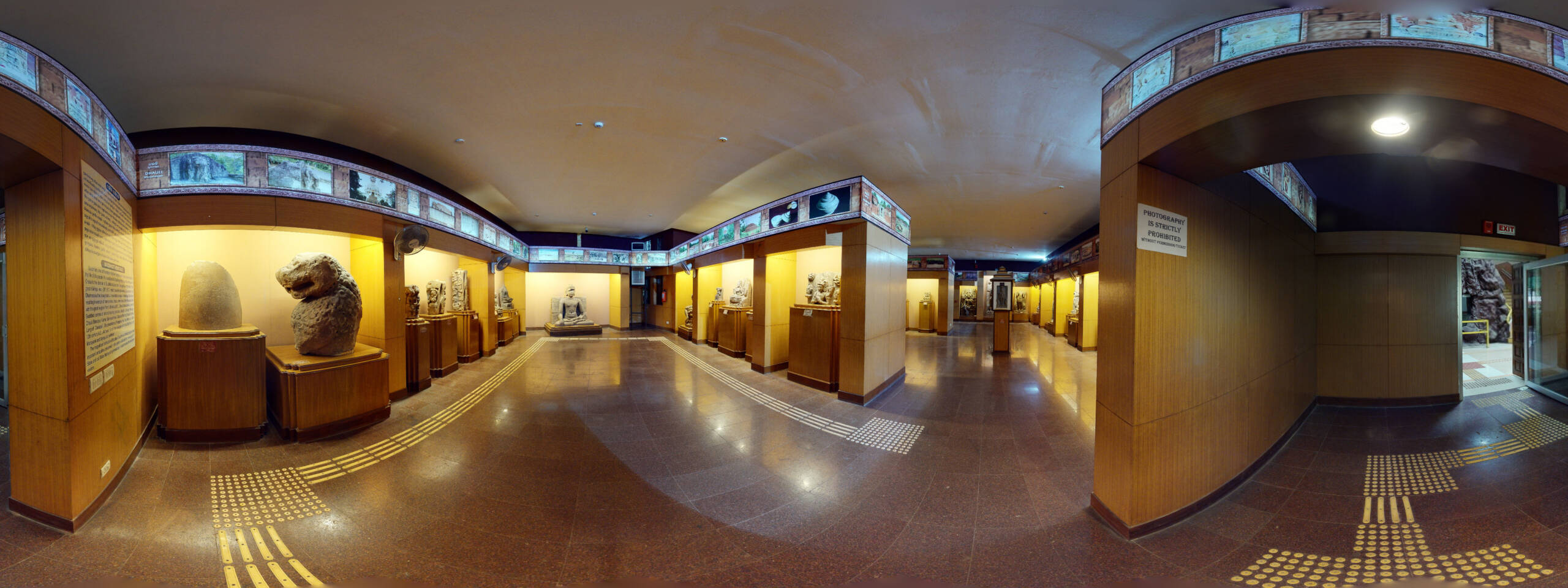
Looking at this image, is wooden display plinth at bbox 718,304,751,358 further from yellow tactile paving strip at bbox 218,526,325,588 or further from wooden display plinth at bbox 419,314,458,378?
yellow tactile paving strip at bbox 218,526,325,588

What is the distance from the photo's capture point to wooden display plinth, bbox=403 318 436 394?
6203mm

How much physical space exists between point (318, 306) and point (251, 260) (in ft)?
5.57

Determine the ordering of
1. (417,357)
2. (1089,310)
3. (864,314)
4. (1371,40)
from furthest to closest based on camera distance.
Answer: (1089,310)
(417,357)
(864,314)
(1371,40)

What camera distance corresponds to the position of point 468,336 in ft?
28.0

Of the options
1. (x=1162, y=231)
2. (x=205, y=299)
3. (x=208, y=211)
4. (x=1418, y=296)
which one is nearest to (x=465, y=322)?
(x=205, y=299)

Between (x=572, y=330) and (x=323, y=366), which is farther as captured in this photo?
(x=572, y=330)

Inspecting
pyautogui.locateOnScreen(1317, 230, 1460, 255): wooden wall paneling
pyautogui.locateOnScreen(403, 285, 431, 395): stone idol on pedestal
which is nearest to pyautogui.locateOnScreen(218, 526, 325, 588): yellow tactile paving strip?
pyautogui.locateOnScreen(403, 285, 431, 395): stone idol on pedestal

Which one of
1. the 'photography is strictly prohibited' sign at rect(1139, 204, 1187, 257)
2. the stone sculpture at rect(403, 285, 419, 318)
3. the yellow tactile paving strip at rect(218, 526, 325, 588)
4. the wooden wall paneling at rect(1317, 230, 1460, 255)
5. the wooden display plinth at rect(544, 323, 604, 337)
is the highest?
the wooden wall paneling at rect(1317, 230, 1460, 255)

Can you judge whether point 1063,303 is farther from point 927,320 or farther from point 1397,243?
point 1397,243

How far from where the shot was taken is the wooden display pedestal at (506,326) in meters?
10.7

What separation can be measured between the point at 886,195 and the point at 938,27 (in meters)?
3.88

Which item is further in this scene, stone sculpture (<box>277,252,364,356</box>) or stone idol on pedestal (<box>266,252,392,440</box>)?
stone sculpture (<box>277,252,364,356</box>)

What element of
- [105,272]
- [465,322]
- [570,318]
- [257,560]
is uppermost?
[105,272]

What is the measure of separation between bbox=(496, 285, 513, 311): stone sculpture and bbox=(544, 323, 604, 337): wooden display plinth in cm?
134
